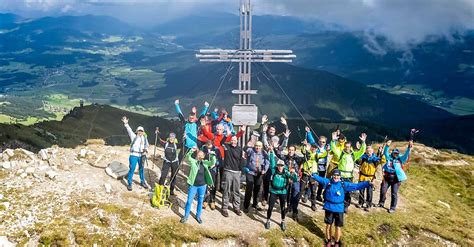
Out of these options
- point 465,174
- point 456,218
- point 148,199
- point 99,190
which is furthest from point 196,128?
point 465,174

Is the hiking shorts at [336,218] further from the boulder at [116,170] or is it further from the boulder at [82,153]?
the boulder at [82,153]

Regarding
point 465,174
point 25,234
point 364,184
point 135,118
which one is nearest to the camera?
point 25,234

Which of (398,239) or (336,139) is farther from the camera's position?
(336,139)

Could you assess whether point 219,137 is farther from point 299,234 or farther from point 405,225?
point 405,225

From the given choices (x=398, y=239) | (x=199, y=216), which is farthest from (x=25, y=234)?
(x=398, y=239)

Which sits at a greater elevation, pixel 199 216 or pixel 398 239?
pixel 199 216

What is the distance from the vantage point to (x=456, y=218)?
2409cm

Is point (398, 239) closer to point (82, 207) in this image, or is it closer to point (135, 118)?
point (82, 207)

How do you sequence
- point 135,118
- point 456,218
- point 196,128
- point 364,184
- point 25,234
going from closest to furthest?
point 25,234
point 364,184
point 196,128
point 456,218
point 135,118

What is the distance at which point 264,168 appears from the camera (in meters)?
18.4

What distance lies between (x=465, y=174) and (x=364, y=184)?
35.9 meters

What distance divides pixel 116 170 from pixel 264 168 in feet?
27.6

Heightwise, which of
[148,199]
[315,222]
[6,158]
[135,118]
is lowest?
[135,118]

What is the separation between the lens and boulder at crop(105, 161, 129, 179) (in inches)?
798
